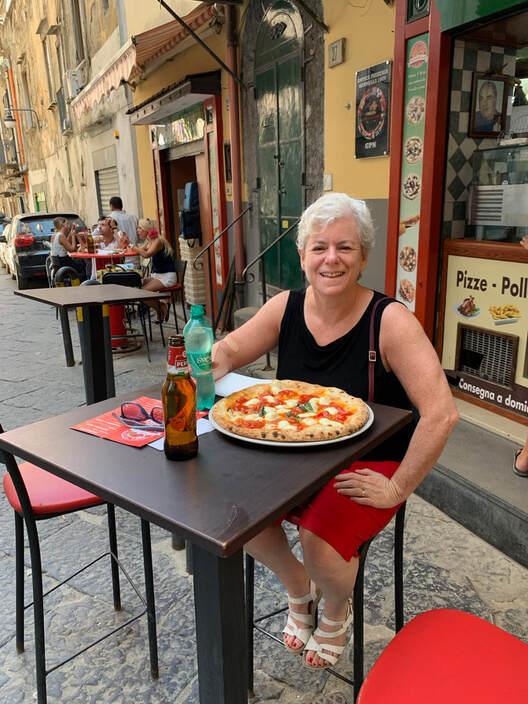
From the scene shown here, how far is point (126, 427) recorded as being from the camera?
4.90 ft

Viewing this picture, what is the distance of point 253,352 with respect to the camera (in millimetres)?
2004

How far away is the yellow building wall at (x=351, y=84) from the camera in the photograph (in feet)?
12.8

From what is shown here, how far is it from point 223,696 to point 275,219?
17.2 feet

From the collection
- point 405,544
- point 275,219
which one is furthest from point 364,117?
point 405,544

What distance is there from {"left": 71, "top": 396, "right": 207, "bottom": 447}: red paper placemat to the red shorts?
0.43m

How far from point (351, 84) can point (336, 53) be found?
322 mm

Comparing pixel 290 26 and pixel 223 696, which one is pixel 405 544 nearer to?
pixel 223 696

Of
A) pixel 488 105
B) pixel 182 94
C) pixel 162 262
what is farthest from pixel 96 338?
pixel 182 94

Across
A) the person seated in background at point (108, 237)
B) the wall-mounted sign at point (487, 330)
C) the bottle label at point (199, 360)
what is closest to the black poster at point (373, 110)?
the wall-mounted sign at point (487, 330)

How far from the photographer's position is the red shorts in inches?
59.5

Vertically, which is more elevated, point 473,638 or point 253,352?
point 253,352

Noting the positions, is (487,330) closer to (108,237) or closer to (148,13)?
(108,237)

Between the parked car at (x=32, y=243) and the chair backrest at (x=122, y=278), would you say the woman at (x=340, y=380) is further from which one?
the parked car at (x=32, y=243)

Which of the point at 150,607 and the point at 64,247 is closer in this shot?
the point at 150,607
